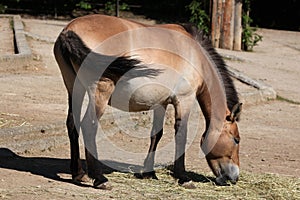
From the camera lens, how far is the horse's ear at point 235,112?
5902 mm

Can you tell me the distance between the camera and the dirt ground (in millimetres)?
5516

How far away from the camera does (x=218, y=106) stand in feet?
19.7

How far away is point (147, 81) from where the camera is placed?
18.5ft

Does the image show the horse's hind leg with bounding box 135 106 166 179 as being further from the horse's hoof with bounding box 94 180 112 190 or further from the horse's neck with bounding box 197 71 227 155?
the horse's hoof with bounding box 94 180 112 190

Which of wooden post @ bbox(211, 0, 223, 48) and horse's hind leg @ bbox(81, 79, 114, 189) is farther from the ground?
horse's hind leg @ bbox(81, 79, 114, 189)

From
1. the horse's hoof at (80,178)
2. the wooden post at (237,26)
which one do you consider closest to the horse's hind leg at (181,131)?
the horse's hoof at (80,178)

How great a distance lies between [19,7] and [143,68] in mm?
20208

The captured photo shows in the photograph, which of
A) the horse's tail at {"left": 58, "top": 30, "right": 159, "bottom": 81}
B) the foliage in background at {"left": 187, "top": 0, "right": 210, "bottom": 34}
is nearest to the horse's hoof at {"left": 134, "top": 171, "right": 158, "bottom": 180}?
the horse's tail at {"left": 58, "top": 30, "right": 159, "bottom": 81}

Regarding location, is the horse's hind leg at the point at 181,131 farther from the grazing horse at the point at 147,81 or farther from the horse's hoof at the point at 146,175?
the horse's hoof at the point at 146,175

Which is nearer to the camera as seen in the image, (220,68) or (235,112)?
(235,112)

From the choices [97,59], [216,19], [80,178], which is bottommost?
[216,19]

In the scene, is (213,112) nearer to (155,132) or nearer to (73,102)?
(155,132)

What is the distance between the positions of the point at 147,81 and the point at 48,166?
51.6 inches

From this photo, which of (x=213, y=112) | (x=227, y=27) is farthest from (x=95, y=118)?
(x=227, y=27)
